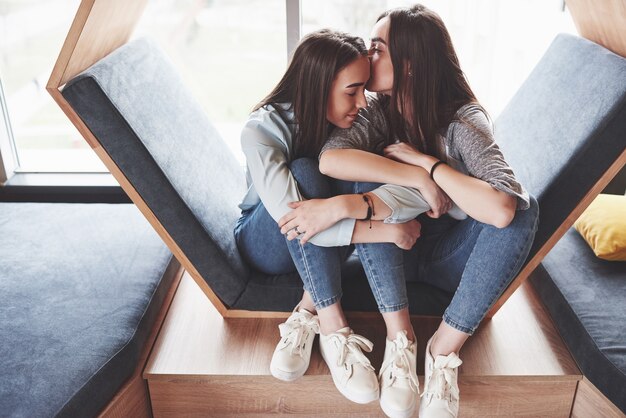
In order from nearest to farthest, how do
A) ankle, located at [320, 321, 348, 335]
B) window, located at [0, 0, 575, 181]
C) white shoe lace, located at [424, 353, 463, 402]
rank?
white shoe lace, located at [424, 353, 463, 402], ankle, located at [320, 321, 348, 335], window, located at [0, 0, 575, 181]

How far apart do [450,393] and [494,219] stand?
37 centimetres

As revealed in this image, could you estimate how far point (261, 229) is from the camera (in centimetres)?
142

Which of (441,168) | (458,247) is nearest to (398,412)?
(458,247)

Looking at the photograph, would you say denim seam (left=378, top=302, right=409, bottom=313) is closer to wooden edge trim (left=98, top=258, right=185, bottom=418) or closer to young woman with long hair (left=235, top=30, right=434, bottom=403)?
young woman with long hair (left=235, top=30, right=434, bottom=403)

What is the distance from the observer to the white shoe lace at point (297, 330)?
1.34m

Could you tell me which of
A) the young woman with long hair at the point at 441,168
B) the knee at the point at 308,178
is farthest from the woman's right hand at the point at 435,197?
the knee at the point at 308,178

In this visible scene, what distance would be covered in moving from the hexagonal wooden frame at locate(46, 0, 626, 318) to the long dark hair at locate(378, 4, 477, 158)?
0.33m

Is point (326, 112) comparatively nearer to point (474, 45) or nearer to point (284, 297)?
point (284, 297)

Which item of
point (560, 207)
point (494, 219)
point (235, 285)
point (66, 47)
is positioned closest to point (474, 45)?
point (560, 207)

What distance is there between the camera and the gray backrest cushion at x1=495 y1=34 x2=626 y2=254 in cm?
128

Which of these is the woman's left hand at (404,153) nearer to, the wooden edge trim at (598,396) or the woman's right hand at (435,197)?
the woman's right hand at (435,197)

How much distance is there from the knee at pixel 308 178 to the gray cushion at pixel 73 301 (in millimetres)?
481

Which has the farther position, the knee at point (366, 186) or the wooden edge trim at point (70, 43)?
the knee at point (366, 186)

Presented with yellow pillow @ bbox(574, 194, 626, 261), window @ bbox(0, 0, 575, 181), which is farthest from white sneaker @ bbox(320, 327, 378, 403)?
window @ bbox(0, 0, 575, 181)
